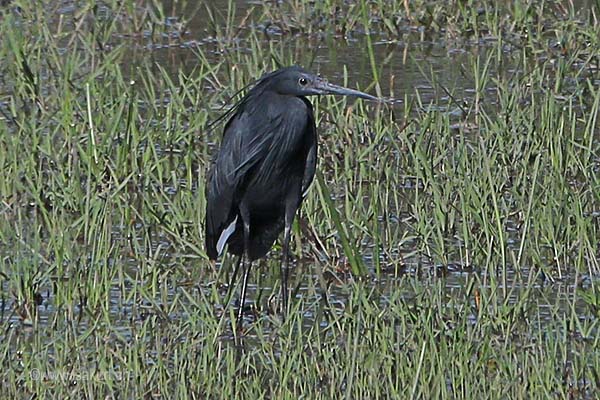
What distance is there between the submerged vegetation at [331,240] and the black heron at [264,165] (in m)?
0.16

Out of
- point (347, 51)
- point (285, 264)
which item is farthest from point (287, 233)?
point (347, 51)

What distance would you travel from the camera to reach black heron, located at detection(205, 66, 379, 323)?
20.1ft

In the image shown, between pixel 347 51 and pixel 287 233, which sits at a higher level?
pixel 287 233

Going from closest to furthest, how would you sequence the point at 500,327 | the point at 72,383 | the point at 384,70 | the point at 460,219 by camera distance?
1. the point at 72,383
2. the point at 500,327
3. the point at 460,219
4. the point at 384,70

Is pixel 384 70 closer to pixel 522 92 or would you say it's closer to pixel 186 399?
pixel 522 92

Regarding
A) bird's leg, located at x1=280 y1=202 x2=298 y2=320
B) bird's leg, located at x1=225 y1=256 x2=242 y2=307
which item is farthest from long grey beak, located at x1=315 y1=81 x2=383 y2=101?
bird's leg, located at x1=225 y1=256 x2=242 y2=307

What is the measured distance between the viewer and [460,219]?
22.1 feet

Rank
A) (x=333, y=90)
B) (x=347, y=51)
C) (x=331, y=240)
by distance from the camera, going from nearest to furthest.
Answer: (x=333, y=90), (x=331, y=240), (x=347, y=51)

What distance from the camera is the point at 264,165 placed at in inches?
245

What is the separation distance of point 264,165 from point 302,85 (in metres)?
0.34

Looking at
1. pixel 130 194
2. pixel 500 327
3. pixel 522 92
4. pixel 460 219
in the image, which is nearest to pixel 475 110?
pixel 522 92

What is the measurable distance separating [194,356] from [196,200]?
1.54 metres

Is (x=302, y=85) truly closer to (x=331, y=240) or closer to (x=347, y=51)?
(x=331, y=240)

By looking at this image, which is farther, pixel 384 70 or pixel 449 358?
pixel 384 70
